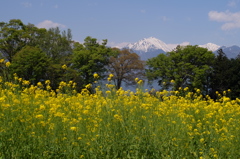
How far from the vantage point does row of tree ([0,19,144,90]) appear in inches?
1368

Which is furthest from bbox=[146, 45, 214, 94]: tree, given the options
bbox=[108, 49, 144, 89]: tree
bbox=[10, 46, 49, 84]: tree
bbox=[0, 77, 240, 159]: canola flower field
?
bbox=[0, 77, 240, 159]: canola flower field

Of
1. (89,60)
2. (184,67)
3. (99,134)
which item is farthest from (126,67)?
(99,134)

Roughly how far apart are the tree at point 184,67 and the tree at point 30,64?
15.7m

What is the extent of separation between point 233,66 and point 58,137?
32.0m

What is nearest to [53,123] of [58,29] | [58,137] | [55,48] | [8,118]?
[58,137]

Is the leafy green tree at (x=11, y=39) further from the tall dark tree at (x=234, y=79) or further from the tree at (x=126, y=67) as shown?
the tall dark tree at (x=234, y=79)

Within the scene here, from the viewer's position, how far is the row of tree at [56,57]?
3475cm

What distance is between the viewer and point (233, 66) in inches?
1324

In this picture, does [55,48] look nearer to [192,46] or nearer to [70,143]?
[192,46]

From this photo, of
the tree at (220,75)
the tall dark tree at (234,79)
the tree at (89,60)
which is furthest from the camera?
the tree at (89,60)

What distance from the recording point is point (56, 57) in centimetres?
4188

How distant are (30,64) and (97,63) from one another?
1012cm

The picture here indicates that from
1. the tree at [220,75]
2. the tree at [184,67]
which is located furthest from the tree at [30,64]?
the tree at [220,75]

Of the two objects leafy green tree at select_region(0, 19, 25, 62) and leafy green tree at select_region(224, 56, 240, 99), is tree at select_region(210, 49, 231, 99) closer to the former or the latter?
leafy green tree at select_region(224, 56, 240, 99)
